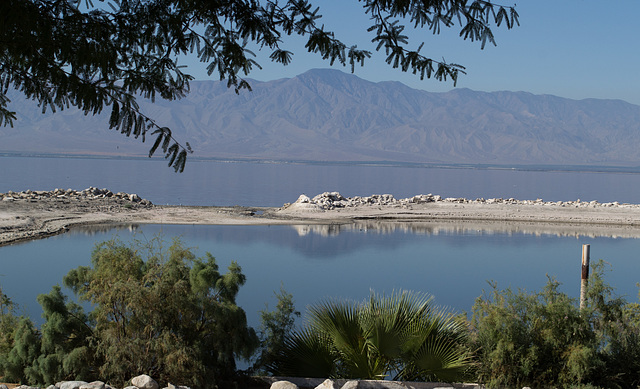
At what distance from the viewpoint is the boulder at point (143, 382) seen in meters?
6.77

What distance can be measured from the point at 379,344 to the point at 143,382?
7.92 feet

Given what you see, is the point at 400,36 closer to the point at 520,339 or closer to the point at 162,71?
the point at 162,71

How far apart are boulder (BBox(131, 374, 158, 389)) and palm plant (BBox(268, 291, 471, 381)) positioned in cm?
177

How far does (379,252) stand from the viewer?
77.5 feet

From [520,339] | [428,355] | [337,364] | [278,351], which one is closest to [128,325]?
[278,351]

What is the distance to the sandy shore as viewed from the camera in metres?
30.0

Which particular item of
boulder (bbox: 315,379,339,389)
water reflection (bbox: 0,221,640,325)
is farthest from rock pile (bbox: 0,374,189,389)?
water reflection (bbox: 0,221,640,325)

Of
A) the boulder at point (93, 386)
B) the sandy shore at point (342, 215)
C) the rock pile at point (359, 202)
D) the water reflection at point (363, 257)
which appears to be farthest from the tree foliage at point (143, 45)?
the rock pile at point (359, 202)

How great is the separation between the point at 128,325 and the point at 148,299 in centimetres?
42

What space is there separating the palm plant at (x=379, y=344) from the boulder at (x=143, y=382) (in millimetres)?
1770

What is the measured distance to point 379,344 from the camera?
7.52 m

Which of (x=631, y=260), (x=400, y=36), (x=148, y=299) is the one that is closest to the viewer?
(x=400, y=36)

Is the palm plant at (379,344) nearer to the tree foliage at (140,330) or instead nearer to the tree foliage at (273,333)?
the tree foliage at (273,333)

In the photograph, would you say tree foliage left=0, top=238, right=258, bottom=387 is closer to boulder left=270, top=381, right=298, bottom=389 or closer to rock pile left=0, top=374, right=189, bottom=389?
rock pile left=0, top=374, right=189, bottom=389
